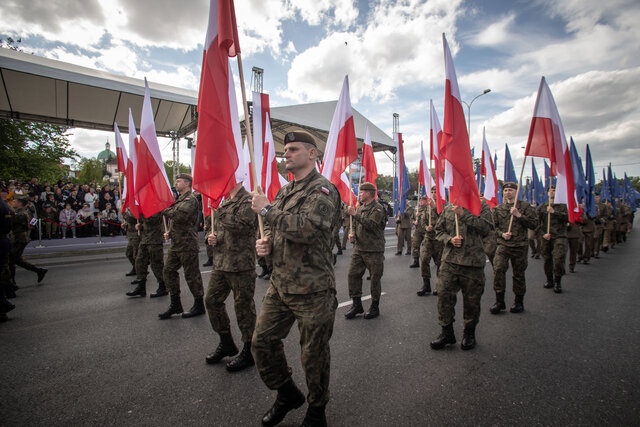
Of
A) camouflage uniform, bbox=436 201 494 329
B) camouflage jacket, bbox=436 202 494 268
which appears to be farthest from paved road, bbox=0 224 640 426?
camouflage jacket, bbox=436 202 494 268

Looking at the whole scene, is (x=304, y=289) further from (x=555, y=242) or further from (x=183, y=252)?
(x=555, y=242)

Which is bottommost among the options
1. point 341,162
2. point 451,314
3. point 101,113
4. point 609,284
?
point 609,284

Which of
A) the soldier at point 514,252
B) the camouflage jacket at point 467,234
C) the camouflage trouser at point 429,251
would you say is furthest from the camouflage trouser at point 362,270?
the soldier at point 514,252

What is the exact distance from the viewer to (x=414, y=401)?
2.52 m

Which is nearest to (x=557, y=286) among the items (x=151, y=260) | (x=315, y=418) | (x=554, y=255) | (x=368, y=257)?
(x=554, y=255)

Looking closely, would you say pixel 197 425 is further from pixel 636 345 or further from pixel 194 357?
pixel 636 345

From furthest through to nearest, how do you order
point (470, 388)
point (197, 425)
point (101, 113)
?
point (101, 113), point (470, 388), point (197, 425)

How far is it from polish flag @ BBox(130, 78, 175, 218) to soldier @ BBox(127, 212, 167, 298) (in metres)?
0.74

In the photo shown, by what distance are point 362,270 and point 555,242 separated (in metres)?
4.69

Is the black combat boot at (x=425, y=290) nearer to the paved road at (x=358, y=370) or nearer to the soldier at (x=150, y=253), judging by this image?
the paved road at (x=358, y=370)

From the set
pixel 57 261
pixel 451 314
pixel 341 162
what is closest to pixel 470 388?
pixel 451 314

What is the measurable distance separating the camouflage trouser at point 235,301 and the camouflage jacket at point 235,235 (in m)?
0.09

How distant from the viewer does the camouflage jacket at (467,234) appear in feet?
12.0

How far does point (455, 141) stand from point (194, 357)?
396cm
